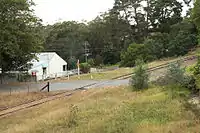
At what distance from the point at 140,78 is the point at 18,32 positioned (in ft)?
53.7

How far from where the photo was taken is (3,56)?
38062mm

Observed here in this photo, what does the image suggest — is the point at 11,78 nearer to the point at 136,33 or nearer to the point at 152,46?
the point at 152,46

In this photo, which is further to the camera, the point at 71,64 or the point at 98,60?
the point at 98,60

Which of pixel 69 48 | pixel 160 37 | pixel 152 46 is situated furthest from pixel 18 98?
pixel 69 48

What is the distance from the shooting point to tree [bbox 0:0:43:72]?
34.9 metres

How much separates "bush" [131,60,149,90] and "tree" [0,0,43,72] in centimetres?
1519

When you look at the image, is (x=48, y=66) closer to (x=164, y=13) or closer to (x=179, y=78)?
(x=164, y=13)

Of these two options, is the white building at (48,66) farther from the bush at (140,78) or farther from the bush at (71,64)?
the bush at (140,78)

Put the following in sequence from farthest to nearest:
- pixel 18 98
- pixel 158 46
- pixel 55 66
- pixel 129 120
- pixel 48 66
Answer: pixel 158 46 → pixel 55 66 → pixel 48 66 → pixel 18 98 → pixel 129 120

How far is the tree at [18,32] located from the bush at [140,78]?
15191 mm

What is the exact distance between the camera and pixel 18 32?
35688 mm

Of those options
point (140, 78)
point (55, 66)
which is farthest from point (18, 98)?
point (55, 66)

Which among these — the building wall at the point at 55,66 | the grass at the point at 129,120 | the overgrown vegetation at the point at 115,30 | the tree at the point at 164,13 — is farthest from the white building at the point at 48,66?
the grass at the point at 129,120

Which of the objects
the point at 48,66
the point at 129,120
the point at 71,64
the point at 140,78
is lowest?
the point at 129,120
